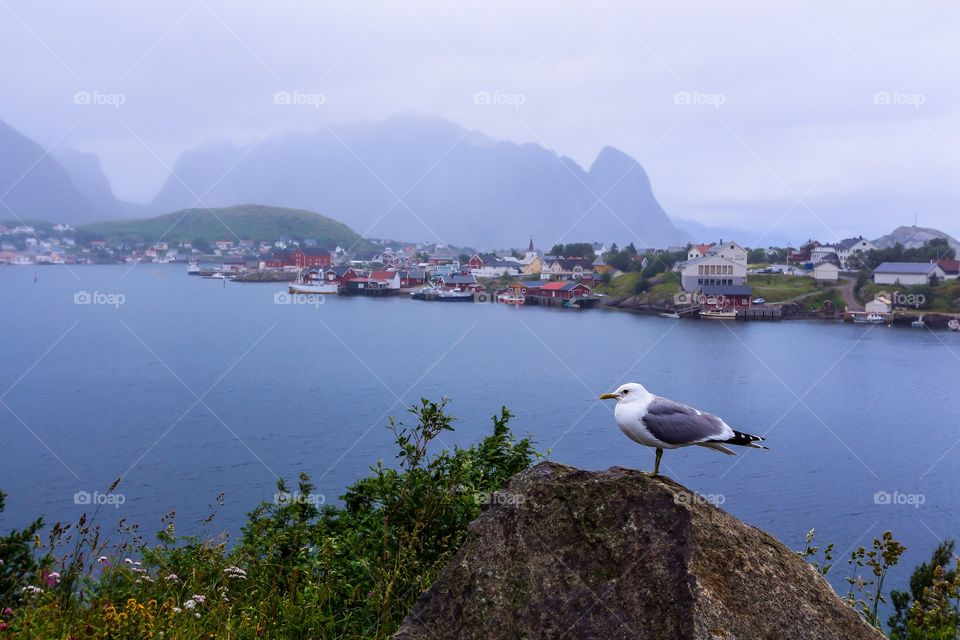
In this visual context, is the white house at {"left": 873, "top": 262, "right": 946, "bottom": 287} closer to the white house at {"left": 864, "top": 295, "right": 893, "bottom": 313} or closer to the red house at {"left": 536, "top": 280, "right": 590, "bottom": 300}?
the white house at {"left": 864, "top": 295, "right": 893, "bottom": 313}

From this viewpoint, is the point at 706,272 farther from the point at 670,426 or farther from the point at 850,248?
the point at 670,426

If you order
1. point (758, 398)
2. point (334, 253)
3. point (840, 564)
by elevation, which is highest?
point (334, 253)

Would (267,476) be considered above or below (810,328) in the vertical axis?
below

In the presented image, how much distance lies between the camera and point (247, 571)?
624cm

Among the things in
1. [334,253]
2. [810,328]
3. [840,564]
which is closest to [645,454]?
[840,564]

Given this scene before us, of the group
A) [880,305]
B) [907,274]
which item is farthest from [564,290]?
[907,274]

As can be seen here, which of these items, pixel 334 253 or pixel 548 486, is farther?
pixel 334 253

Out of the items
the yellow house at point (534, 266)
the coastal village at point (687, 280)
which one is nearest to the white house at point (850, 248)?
the coastal village at point (687, 280)

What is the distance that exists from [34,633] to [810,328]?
90769 mm

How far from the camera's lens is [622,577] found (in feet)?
14.8

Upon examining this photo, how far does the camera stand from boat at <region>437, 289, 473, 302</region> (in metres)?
115

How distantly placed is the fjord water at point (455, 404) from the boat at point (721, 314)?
7.15 m

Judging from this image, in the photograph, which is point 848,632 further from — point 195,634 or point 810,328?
point 810,328

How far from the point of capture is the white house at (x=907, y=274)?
98875mm
